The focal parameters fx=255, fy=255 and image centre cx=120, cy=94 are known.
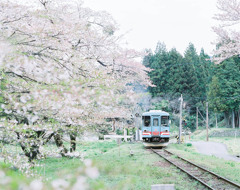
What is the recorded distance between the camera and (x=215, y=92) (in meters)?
31.1

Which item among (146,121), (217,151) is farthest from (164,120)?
(217,151)

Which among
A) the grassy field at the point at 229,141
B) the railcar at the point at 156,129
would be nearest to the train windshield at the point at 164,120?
the railcar at the point at 156,129

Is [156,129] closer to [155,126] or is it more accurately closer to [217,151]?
[155,126]

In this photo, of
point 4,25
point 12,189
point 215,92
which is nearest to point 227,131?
point 215,92

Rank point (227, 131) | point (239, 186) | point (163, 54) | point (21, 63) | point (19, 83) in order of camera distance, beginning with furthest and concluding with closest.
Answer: point (163, 54), point (227, 131), point (239, 186), point (19, 83), point (21, 63)

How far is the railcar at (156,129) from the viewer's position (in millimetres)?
16844

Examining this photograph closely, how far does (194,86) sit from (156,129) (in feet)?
75.1

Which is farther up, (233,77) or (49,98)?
(233,77)

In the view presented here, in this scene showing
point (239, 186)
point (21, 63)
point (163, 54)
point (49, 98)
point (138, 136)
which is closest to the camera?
point (49, 98)

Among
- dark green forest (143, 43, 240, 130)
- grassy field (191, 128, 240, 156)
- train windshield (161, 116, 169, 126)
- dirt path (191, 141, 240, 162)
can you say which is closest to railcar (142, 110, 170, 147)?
train windshield (161, 116, 169, 126)

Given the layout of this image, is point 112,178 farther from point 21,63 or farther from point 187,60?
point 187,60

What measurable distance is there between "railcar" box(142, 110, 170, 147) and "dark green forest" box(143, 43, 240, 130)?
16.1 metres

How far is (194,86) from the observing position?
37719 millimetres

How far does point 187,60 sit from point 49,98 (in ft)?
124
